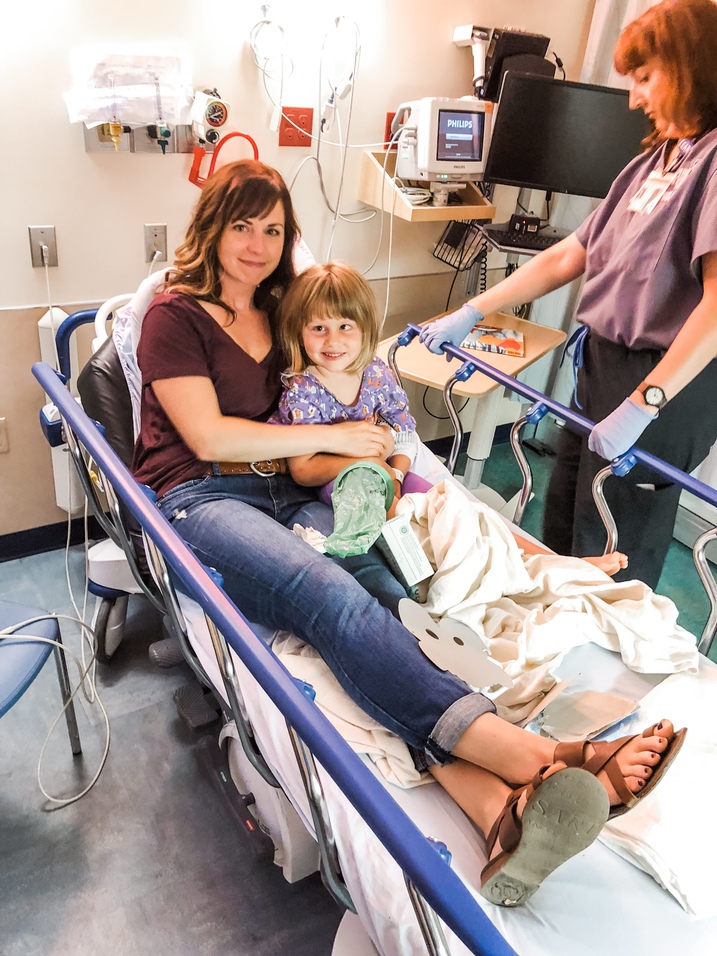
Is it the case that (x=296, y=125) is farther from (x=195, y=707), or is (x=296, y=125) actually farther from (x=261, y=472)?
(x=195, y=707)

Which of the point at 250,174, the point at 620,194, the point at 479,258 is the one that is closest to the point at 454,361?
the point at 479,258

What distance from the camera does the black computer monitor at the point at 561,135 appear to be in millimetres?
2732

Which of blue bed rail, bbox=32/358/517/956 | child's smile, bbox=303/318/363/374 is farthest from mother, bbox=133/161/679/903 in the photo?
blue bed rail, bbox=32/358/517/956

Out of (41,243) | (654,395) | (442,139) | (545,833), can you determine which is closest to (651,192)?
(654,395)

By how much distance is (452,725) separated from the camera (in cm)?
125

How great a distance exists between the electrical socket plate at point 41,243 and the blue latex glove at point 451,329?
45.1 inches

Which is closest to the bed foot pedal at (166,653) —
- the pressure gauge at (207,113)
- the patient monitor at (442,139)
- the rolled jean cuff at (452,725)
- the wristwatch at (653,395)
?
the rolled jean cuff at (452,725)

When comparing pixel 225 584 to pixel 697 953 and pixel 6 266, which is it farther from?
pixel 6 266

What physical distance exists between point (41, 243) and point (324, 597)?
151 cm

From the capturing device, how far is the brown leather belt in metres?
1.71

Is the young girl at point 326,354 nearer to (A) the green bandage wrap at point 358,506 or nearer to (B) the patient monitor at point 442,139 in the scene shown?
(A) the green bandage wrap at point 358,506

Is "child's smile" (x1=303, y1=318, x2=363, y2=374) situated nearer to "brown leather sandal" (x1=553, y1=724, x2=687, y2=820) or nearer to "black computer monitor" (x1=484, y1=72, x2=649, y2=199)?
"brown leather sandal" (x1=553, y1=724, x2=687, y2=820)

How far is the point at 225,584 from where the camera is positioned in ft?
5.05

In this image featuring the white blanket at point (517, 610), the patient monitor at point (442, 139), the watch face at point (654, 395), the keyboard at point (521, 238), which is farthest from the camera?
the keyboard at point (521, 238)
